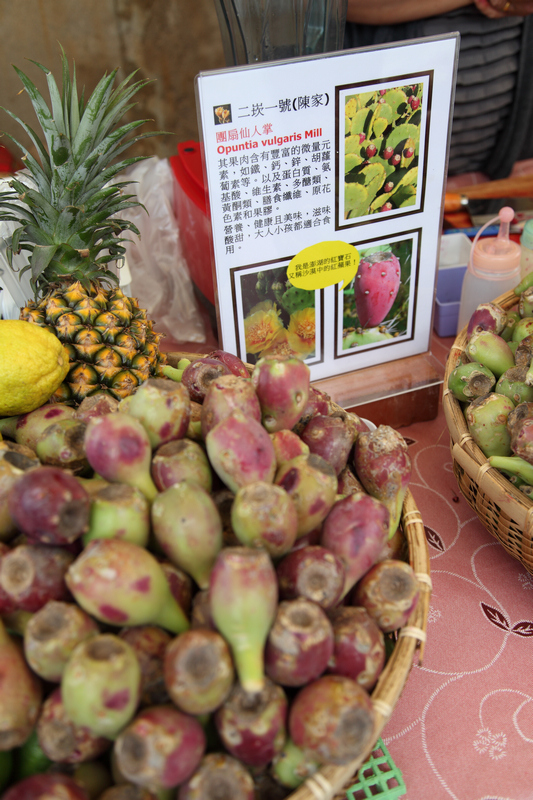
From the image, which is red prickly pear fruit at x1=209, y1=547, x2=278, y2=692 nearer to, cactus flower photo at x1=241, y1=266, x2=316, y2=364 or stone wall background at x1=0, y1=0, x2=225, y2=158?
cactus flower photo at x1=241, y1=266, x2=316, y2=364

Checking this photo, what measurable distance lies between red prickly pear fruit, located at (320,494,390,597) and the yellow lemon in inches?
21.5

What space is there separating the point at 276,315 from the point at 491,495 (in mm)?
595

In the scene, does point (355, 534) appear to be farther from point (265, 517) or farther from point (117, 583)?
point (117, 583)

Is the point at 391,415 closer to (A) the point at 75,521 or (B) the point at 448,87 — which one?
(B) the point at 448,87

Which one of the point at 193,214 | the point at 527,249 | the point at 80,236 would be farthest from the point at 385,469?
the point at 193,214

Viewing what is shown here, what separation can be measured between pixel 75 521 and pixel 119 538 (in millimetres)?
53

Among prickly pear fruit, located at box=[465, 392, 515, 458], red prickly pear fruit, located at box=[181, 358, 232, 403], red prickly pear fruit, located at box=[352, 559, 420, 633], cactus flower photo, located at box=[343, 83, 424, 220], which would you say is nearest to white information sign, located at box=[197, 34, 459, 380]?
cactus flower photo, located at box=[343, 83, 424, 220]

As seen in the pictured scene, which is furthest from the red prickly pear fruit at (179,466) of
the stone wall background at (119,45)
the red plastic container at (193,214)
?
the stone wall background at (119,45)

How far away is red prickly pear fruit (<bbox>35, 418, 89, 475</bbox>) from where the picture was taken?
0.81m

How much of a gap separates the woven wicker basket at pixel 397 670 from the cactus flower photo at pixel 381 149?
67cm

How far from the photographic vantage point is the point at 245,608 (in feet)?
1.90

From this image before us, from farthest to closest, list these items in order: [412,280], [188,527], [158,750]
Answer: [412,280], [188,527], [158,750]

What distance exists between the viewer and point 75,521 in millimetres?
Answer: 633

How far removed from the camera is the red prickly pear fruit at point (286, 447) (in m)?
0.78
